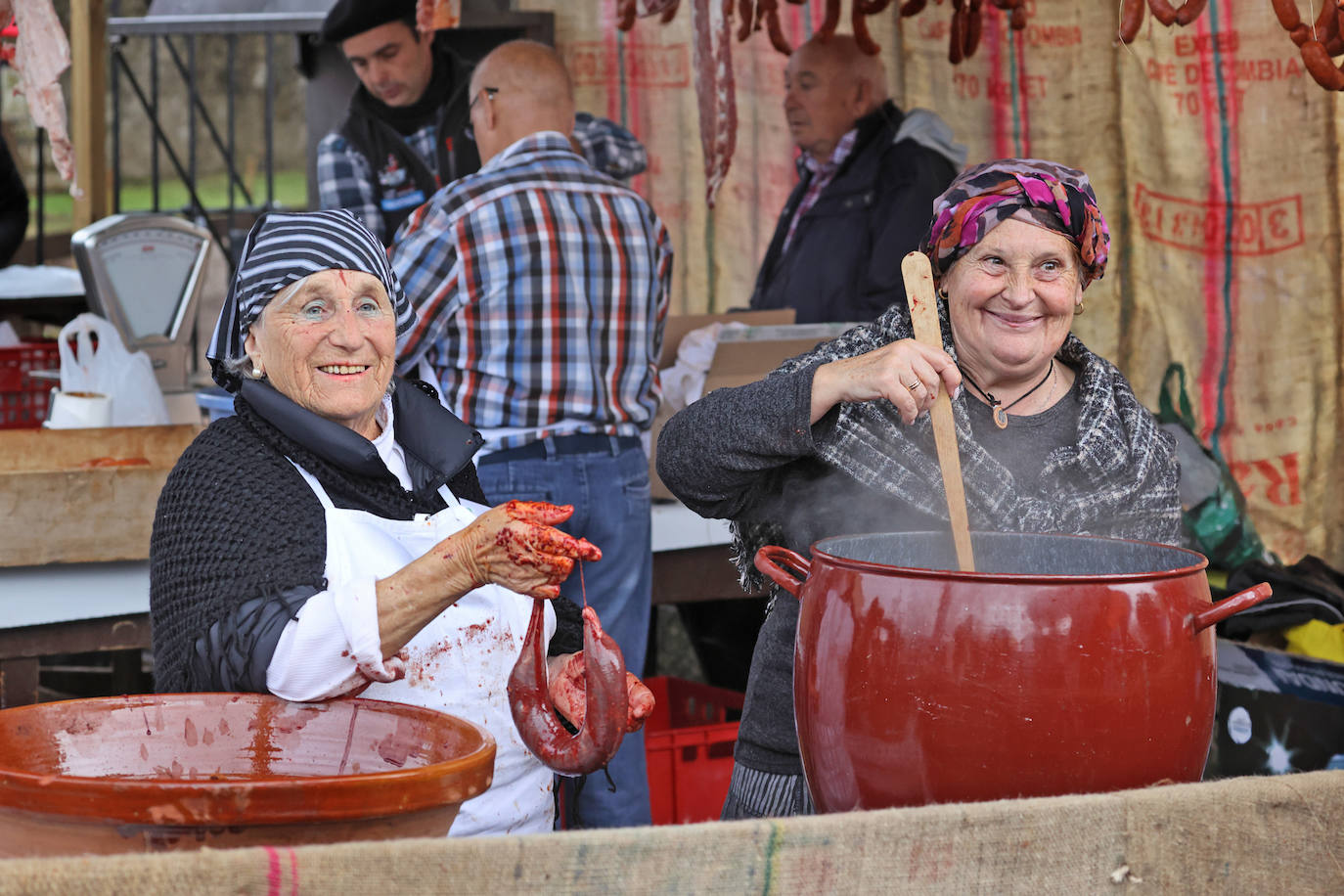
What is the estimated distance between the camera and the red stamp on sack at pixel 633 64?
590 centimetres

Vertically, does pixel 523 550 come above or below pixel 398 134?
below

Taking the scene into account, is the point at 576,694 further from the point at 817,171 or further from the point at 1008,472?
the point at 817,171

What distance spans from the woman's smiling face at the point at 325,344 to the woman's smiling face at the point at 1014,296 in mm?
766

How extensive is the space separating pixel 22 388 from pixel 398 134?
1.60m

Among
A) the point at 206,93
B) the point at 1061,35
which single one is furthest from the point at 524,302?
the point at 206,93

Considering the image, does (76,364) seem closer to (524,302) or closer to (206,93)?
(524,302)

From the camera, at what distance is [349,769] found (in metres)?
1.41

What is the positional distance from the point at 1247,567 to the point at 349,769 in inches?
104

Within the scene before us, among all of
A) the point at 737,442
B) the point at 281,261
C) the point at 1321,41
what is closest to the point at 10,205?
the point at 281,261

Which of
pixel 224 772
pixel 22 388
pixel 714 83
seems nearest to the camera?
pixel 224 772

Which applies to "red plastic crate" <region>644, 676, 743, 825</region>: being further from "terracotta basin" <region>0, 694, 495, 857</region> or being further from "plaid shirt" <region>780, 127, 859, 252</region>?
"plaid shirt" <region>780, 127, 859, 252</region>

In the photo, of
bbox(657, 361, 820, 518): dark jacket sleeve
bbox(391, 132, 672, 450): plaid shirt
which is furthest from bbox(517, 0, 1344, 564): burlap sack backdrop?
bbox(657, 361, 820, 518): dark jacket sleeve

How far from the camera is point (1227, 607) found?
1.23 metres

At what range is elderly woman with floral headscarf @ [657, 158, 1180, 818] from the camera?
1.71 m
